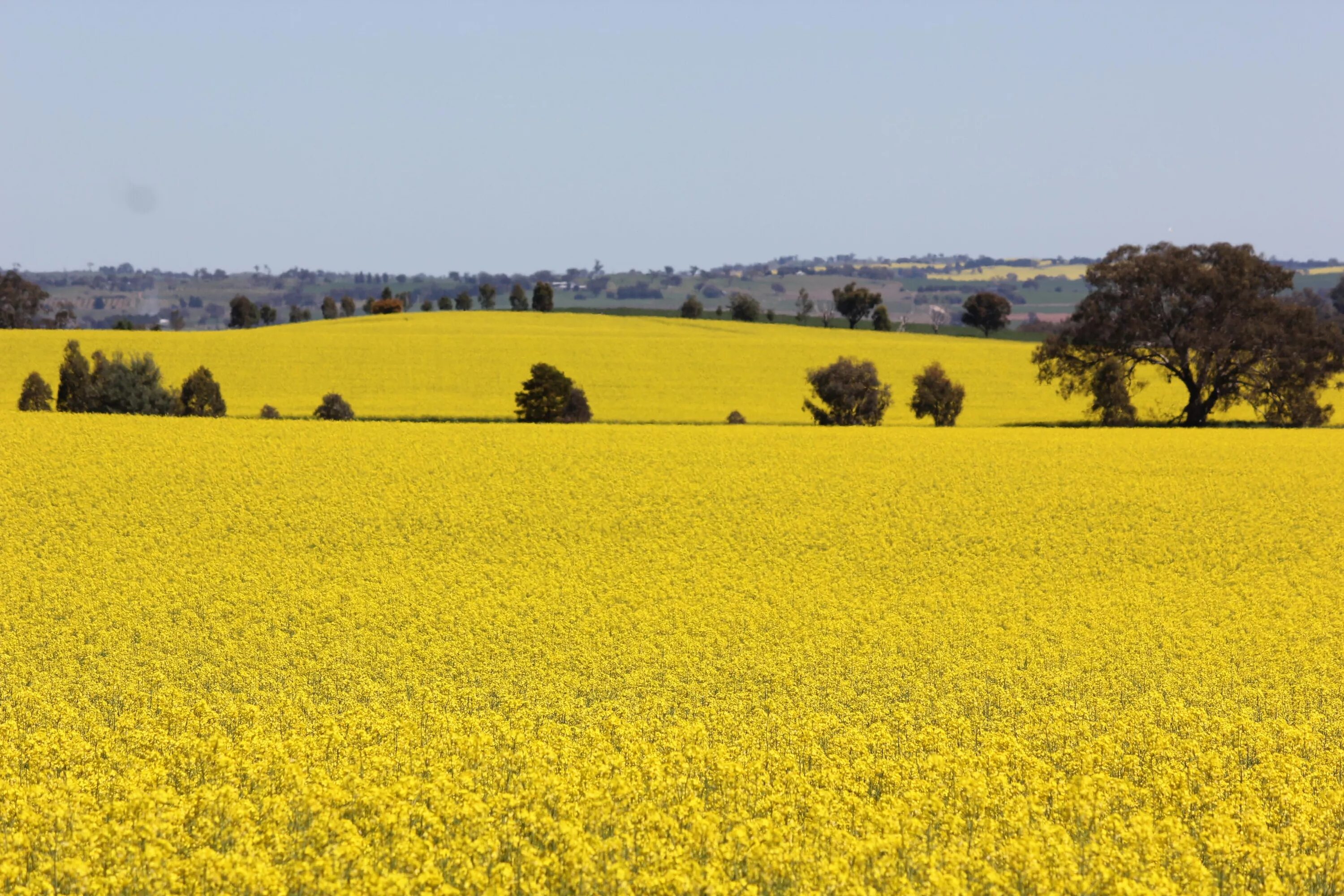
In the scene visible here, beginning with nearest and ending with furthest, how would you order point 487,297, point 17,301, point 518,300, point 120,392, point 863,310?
point 120,392
point 17,301
point 863,310
point 518,300
point 487,297

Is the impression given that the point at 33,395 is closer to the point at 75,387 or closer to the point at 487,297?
the point at 75,387

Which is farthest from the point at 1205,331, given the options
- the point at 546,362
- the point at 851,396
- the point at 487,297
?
the point at 487,297

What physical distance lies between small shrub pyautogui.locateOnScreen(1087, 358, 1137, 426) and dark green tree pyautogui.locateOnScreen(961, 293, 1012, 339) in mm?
62748

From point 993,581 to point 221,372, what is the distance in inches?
2119

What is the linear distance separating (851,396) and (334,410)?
74.7ft

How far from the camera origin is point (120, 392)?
1678 inches

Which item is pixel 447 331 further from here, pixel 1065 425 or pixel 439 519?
pixel 439 519

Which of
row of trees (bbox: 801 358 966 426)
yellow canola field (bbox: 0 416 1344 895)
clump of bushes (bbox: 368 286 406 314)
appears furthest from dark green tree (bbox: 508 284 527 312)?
yellow canola field (bbox: 0 416 1344 895)

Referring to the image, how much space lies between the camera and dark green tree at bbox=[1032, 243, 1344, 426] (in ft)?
154

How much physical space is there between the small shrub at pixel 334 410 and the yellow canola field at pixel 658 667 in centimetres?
1334

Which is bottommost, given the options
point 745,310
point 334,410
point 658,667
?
point 658,667

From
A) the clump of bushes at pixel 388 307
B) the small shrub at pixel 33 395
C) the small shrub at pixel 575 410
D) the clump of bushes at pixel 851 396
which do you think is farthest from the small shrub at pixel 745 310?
the small shrub at pixel 33 395

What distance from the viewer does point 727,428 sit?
123 ft

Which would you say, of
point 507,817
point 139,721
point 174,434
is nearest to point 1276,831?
point 507,817
